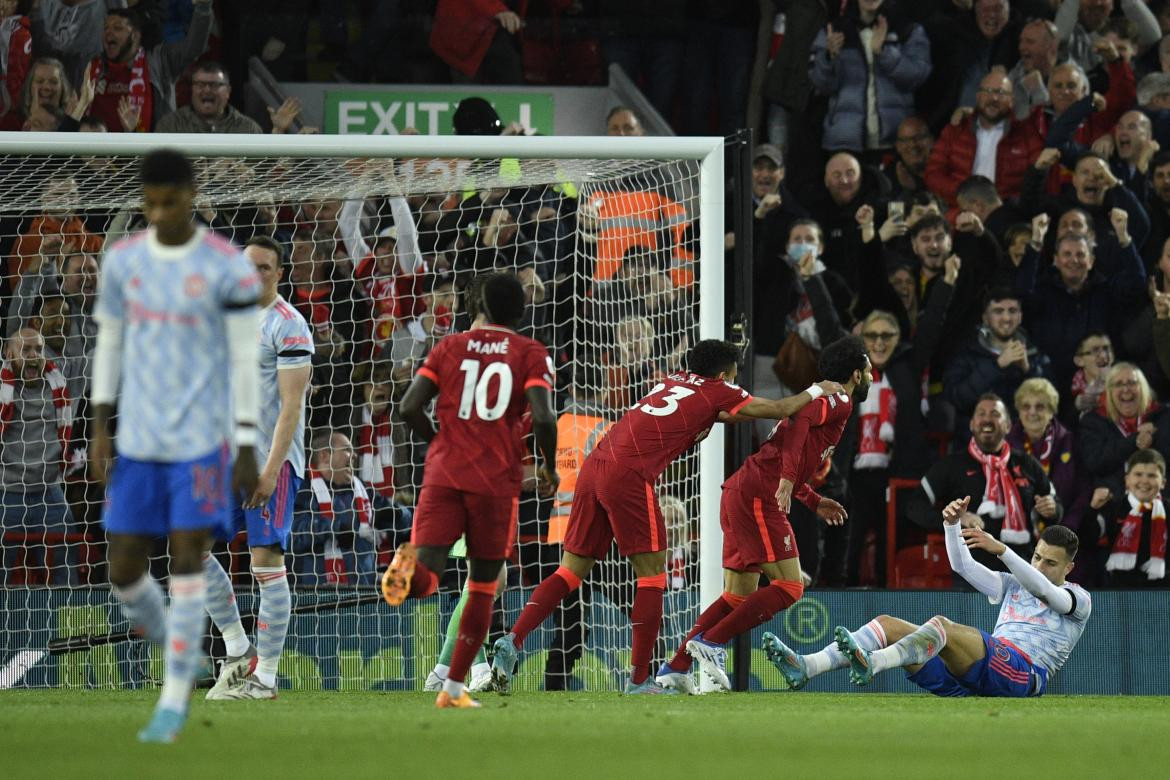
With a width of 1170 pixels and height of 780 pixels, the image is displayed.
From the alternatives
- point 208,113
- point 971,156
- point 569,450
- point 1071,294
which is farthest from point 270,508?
point 971,156

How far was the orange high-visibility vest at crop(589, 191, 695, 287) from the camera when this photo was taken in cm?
1034

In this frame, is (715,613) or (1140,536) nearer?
(715,613)

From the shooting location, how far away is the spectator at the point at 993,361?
11648mm

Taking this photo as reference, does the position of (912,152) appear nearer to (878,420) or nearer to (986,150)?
(986,150)

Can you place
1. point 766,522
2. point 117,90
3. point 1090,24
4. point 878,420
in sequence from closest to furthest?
point 766,522
point 878,420
point 117,90
point 1090,24

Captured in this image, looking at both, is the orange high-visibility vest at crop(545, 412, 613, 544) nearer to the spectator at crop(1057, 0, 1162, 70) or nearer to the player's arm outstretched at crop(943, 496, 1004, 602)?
the player's arm outstretched at crop(943, 496, 1004, 602)

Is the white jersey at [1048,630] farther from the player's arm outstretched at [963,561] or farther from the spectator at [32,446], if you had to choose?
the spectator at [32,446]

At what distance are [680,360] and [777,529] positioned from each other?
1753 millimetres

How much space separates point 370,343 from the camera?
1088 centimetres

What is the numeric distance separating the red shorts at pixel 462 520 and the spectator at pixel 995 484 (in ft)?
16.6

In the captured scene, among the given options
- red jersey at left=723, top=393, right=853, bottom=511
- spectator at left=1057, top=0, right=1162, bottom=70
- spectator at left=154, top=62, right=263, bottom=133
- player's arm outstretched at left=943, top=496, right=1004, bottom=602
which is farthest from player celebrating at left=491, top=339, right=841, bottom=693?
spectator at left=1057, top=0, right=1162, bottom=70

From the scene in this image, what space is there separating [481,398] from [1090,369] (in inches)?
265

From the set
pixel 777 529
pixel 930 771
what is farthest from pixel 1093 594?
pixel 930 771

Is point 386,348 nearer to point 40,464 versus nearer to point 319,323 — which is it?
point 319,323
